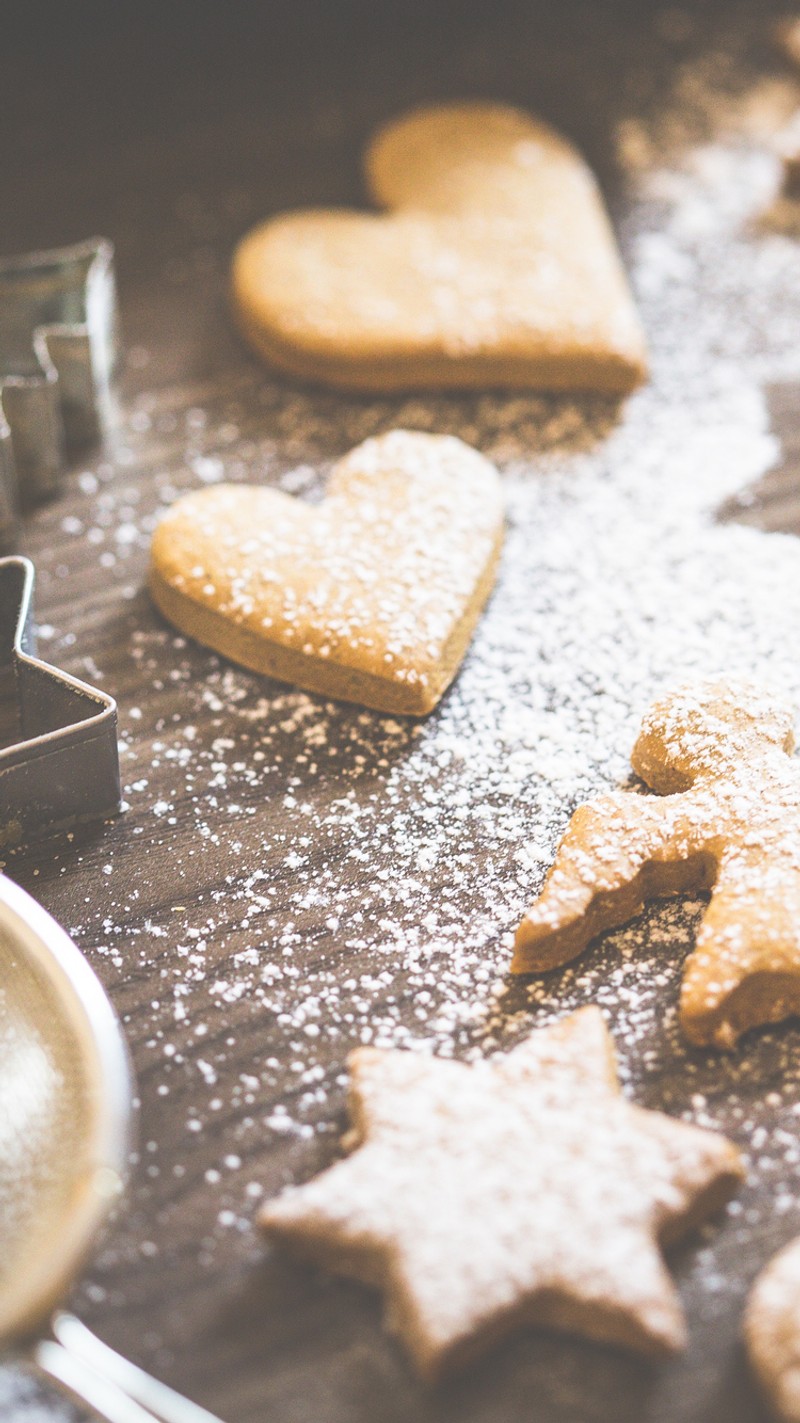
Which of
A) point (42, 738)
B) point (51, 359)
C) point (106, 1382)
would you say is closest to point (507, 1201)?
point (106, 1382)

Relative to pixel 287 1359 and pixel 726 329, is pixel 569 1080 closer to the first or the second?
pixel 287 1359

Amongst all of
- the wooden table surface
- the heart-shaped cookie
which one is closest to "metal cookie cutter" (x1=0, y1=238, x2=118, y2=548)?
the wooden table surface

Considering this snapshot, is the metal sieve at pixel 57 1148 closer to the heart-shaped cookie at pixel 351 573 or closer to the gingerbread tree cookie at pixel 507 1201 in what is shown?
the gingerbread tree cookie at pixel 507 1201

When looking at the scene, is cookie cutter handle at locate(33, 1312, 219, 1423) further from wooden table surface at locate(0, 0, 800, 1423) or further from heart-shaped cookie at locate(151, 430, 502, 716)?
heart-shaped cookie at locate(151, 430, 502, 716)

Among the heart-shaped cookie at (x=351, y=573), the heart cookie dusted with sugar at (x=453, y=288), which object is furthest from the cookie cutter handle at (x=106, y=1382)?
the heart cookie dusted with sugar at (x=453, y=288)

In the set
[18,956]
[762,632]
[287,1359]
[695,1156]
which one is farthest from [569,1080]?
[762,632]

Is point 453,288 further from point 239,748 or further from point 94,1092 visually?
point 94,1092
